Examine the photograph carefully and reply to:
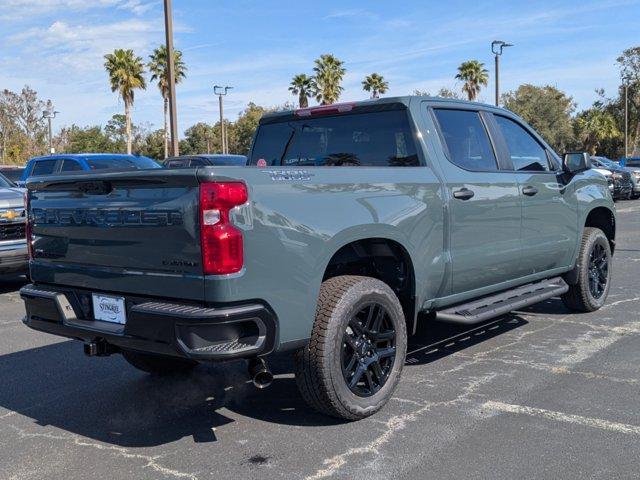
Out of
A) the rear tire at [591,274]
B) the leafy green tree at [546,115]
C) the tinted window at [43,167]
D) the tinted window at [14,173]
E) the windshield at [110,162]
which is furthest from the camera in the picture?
the leafy green tree at [546,115]

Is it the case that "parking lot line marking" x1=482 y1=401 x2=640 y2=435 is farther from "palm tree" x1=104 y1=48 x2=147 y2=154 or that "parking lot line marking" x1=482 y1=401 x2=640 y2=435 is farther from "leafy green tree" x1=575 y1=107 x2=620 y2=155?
"leafy green tree" x1=575 y1=107 x2=620 y2=155

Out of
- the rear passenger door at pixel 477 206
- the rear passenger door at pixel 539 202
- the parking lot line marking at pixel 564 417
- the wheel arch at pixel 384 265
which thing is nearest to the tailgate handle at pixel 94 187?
the wheel arch at pixel 384 265

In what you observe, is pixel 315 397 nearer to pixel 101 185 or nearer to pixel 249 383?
pixel 249 383

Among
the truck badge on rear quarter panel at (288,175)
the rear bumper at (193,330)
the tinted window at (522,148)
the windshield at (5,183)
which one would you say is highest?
the tinted window at (522,148)

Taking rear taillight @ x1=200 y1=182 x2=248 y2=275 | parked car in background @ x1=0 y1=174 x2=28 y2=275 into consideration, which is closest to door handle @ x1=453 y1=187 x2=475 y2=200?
rear taillight @ x1=200 y1=182 x2=248 y2=275

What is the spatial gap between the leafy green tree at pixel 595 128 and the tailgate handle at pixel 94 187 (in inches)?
2486

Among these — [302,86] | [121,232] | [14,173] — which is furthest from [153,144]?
[121,232]

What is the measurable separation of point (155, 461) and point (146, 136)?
80792 millimetres

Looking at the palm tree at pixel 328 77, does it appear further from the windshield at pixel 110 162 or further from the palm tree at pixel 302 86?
the windshield at pixel 110 162

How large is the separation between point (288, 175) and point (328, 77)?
135 ft

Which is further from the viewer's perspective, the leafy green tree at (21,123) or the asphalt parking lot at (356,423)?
the leafy green tree at (21,123)

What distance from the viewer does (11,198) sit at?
8586 mm

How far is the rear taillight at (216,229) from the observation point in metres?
3.30

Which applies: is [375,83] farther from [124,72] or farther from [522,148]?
[522,148]
